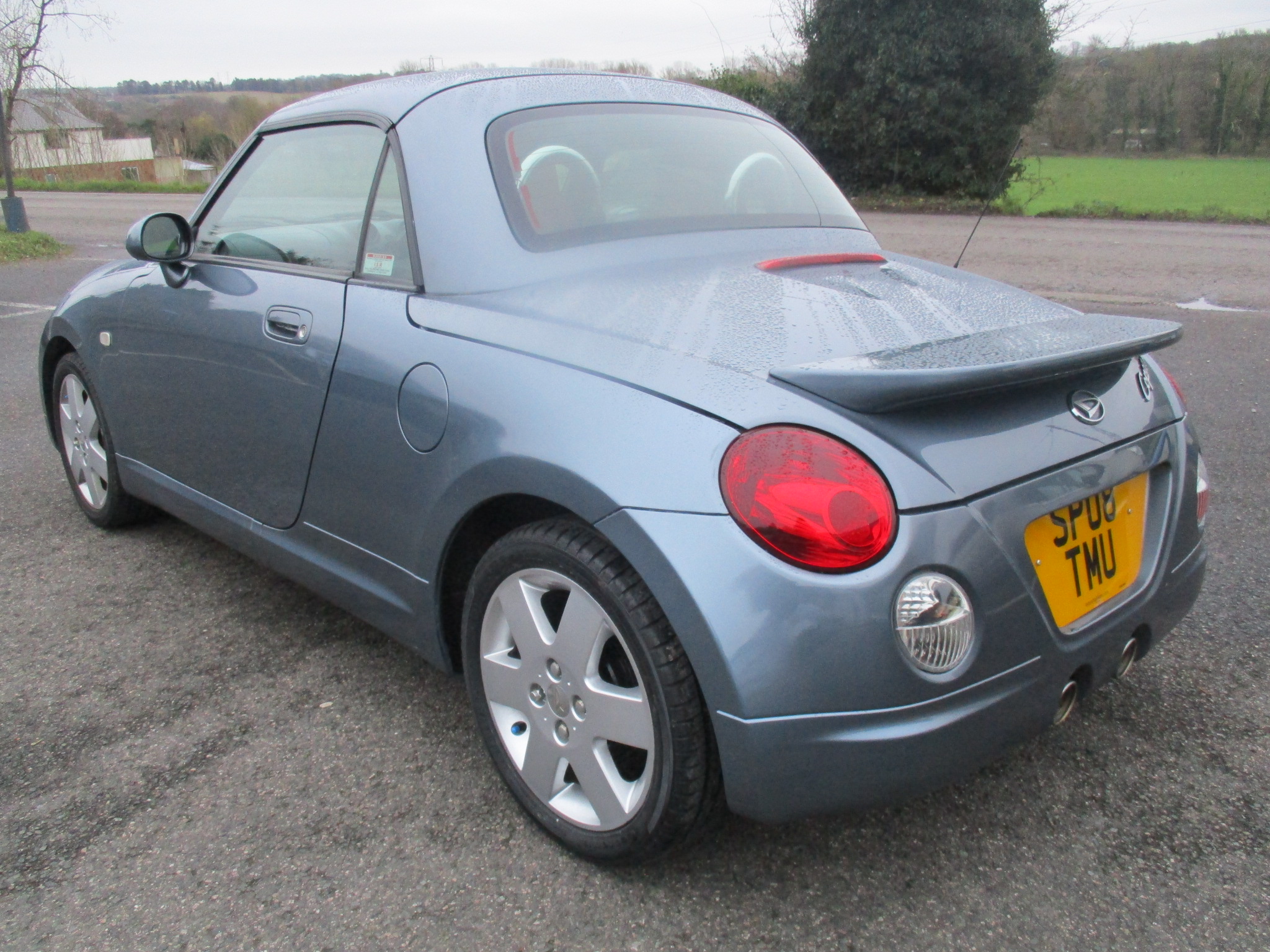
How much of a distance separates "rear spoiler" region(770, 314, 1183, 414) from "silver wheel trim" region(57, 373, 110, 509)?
9.47ft

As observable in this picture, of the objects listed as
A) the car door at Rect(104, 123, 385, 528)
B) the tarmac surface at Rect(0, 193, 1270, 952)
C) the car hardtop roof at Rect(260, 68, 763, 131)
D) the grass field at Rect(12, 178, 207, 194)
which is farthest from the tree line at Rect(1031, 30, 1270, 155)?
the tarmac surface at Rect(0, 193, 1270, 952)

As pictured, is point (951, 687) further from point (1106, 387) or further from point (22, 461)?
point (22, 461)

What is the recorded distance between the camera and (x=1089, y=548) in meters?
1.88

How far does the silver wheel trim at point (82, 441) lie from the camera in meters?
3.66

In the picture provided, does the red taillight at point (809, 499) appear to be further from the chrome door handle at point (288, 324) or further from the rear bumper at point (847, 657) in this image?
the chrome door handle at point (288, 324)

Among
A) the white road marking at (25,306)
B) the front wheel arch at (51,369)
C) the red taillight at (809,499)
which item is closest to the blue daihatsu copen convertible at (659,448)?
the red taillight at (809,499)

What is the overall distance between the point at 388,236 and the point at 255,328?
498mm

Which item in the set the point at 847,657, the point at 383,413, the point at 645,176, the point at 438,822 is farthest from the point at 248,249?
the point at 847,657

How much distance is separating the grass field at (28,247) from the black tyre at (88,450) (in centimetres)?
1125

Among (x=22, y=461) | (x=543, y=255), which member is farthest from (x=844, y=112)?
(x=543, y=255)

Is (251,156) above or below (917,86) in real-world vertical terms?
below

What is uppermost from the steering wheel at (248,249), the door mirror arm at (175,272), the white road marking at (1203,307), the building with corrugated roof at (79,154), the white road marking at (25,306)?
the building with corrugated roof at (79,154)

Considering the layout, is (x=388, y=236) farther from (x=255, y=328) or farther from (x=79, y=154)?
(x=79, y=154)

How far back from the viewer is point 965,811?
216 cm
